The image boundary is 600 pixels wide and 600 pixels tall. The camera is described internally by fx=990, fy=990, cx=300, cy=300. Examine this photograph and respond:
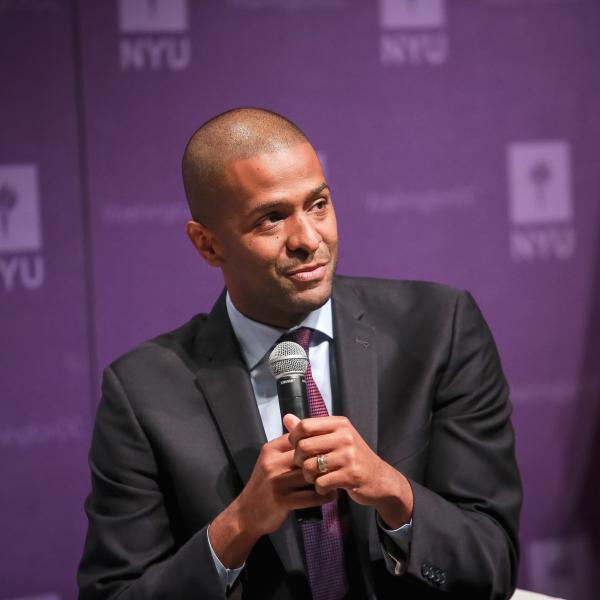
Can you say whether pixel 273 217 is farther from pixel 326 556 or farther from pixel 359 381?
pixel 326 556

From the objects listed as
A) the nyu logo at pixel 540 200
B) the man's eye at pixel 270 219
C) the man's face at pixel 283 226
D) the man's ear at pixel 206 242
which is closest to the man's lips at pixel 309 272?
the man's face at pixel 283 226

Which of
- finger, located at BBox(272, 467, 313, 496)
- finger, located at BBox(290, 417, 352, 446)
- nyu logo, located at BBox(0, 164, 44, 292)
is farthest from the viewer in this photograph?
nyu logo, located at BBox(0, 164, 44, 292)

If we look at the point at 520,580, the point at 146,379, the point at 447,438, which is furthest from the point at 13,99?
the point at 520,580

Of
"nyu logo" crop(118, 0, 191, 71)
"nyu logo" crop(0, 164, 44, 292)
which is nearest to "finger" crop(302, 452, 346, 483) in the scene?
"nyu logo" crop(0, 164, 44, 292)

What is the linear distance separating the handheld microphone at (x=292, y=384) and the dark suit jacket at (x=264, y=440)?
0.93 feet

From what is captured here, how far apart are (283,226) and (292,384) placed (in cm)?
47

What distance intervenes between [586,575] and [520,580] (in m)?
0.25

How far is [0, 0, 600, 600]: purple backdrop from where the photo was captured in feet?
10.1

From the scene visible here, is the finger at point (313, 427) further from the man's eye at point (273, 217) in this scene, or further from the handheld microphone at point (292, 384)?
A: the man's eye at point (273, 217)

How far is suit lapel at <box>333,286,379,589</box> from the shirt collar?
3 cm

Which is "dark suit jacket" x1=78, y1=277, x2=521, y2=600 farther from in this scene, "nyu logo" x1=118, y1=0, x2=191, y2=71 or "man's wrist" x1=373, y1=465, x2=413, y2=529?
"nyu logo" x1=118, y1=0, x2=191, y2=71

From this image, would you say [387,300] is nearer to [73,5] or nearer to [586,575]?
[73,5]

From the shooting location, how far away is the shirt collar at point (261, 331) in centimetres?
210

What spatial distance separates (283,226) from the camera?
1971 mm
